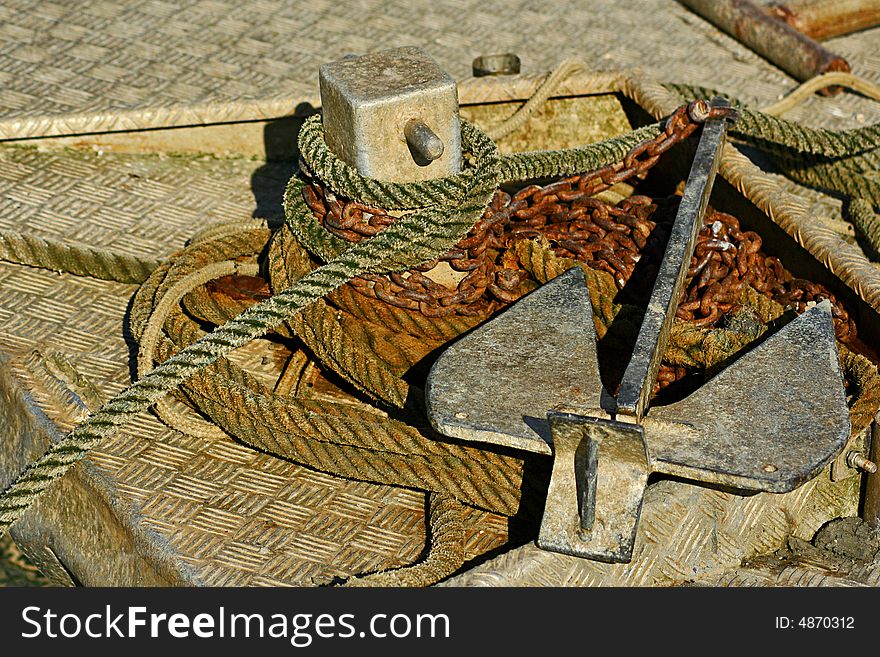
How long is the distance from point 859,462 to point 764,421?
44 centimetres

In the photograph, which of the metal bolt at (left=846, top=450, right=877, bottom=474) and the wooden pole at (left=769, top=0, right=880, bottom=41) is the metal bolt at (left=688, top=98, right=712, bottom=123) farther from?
the wooden pole at (left=769, top=0, right=880, bottom=41)

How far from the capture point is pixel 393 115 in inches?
115

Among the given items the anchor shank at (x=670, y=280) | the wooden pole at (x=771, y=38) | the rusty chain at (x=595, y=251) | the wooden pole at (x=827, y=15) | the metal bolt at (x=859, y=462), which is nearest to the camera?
the anchor shank at (x=670, y=280)

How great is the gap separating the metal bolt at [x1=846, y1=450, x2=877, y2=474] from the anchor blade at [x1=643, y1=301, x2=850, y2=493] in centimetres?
27

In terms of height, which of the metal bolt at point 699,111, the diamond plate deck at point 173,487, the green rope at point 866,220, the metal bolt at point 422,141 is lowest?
the diamond plate deck at point 173,487

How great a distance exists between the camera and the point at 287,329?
3.26 m

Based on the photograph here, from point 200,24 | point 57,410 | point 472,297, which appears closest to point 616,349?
point 472,297

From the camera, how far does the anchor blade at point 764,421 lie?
7.89 ft

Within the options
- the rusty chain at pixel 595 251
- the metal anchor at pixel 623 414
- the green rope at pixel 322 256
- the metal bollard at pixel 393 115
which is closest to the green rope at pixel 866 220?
the rusty chain at pixel 595 251

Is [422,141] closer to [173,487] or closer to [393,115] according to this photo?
[393,115]

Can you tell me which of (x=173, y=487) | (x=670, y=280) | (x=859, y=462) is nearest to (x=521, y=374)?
(x=670, y=280)

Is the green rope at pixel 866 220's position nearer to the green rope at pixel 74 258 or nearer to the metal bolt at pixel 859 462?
the metal bolt at pixel 859 462
